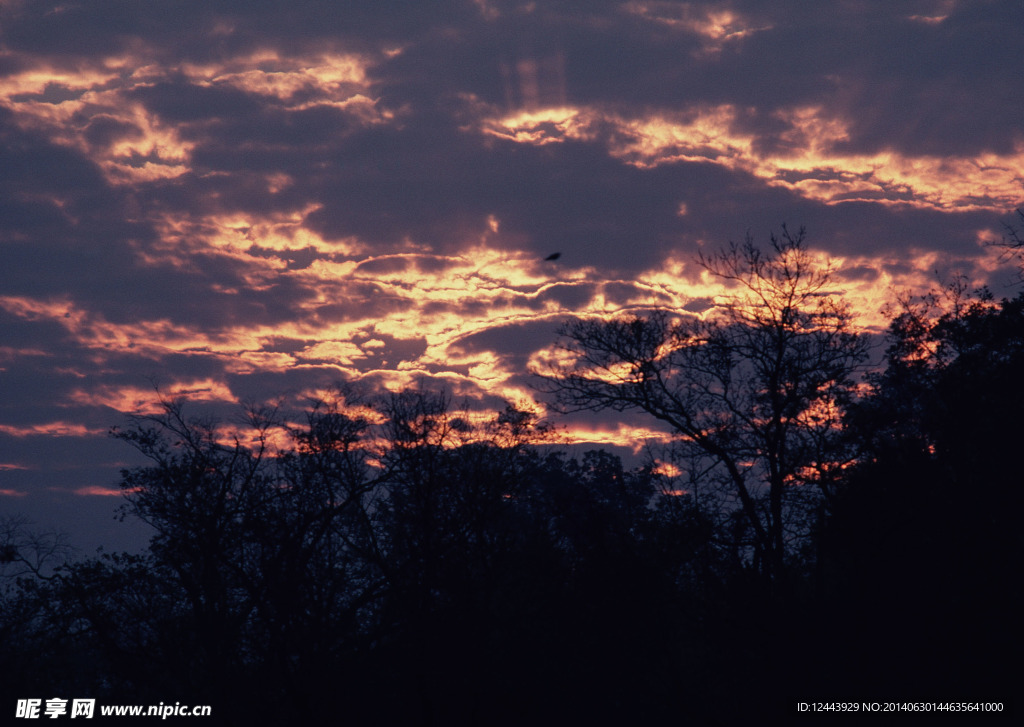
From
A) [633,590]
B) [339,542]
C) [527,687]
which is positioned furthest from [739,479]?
[339,542]

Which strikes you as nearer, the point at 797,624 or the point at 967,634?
the point at 967,634

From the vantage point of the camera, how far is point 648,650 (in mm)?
29297

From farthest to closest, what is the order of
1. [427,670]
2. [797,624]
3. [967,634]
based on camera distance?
[427,670]
[797,624]
[967,634]

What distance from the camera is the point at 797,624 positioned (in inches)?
894

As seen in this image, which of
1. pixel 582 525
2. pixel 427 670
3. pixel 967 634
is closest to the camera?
pixel 967 634

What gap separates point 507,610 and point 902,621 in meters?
14.0

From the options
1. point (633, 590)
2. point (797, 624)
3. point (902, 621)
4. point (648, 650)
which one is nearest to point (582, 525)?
point (633, 590)

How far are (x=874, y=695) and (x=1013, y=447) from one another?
737cm

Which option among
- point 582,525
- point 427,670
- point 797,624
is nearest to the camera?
point 797,624

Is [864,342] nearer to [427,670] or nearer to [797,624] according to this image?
[797,624]

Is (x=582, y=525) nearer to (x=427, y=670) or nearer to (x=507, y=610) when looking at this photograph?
(x=507, y=610)

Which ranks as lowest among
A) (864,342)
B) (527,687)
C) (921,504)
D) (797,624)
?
(527,687)

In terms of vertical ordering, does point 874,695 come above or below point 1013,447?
below

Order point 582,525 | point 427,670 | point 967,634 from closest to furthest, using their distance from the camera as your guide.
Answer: point 967,634 < point 427,670 < point 582,525
